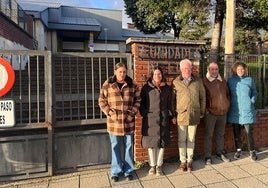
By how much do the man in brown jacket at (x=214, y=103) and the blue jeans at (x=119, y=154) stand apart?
143cm

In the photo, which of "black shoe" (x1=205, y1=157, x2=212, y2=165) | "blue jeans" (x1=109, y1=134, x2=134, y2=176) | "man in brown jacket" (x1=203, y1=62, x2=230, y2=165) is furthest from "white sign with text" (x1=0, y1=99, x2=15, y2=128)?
"black shoe" (x1=205, y1=157, x2=212, y2=165)

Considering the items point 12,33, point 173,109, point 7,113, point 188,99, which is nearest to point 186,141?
point 173,109

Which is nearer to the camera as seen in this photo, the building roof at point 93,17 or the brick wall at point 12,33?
the brick wall at point 12,33

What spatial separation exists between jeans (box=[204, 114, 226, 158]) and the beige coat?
0.45 m

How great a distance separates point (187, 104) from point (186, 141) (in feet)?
2.09

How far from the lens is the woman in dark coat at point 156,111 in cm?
443

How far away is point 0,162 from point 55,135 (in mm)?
845

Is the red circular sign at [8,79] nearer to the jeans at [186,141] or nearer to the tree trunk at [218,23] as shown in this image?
the jeans at [186,141]

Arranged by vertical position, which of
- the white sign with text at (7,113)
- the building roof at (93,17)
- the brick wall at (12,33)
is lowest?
the white sign with text at (7,113)

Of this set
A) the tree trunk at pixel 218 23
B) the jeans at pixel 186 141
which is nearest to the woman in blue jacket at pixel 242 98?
the jeans at pixel 186 141

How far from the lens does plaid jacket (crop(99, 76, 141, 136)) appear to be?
4.23 m

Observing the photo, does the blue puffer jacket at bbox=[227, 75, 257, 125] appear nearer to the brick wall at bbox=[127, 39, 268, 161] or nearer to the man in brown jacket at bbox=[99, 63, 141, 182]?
the brick wall at bbox=[127, 39, 268, 161]

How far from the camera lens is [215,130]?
5.31 m

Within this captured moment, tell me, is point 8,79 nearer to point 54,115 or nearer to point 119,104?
point 54,115
